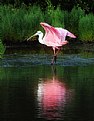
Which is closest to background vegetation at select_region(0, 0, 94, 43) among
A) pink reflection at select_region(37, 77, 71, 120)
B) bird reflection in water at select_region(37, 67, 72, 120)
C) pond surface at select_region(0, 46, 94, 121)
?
pond surface at select_region(0, 46, 94, 121)

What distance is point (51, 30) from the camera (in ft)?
73.6

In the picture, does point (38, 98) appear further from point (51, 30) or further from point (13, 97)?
point (51, 30)

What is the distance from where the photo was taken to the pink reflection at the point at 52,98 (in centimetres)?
1005

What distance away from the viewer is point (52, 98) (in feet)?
38.6

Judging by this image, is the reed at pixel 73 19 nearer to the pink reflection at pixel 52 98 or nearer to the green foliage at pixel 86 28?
the green foliage at pixel 86 28

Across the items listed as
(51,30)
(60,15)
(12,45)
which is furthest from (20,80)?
(60,15)

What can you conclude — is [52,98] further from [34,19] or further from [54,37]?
[34,19]

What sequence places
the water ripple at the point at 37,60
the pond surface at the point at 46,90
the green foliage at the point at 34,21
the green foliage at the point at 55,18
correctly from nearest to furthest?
the pond surface at the point at 46,90 → the water ripple at the point at 37,60 → the green foliage at the point at 34,21 → the green foliage at the point at 55,18

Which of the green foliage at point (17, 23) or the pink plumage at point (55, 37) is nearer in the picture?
the pink plumage at point (55, 37)

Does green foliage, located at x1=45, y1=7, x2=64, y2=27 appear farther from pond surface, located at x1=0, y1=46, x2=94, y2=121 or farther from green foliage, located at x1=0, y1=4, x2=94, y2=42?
pond surface, located at x1=0, y1=46, x2=94, y2=121

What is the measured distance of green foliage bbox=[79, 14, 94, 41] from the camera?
32781 mm

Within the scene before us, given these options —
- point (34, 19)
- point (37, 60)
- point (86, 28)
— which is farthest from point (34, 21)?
point (37, 60)

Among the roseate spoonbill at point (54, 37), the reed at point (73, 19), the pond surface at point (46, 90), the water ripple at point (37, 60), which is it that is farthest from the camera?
the reed at point (73, 19)

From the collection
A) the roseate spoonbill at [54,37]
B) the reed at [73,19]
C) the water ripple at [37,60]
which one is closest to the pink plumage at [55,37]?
the roseate spoonbill at [54,37]
